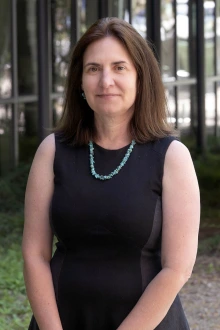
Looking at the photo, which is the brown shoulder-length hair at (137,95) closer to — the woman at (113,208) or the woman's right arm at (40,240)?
the woman at (113,208)

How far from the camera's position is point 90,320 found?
98.8 inches

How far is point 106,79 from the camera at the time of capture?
99.4 inches

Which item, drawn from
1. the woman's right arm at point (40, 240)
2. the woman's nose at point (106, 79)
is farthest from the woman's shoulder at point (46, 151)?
the woman's nose at point (106, 79)

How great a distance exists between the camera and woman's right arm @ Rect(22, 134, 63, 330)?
251cm

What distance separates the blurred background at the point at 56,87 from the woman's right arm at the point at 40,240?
3.06 metres

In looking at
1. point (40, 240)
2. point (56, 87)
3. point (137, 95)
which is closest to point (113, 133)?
point (137, 95)

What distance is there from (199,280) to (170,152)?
5.03 metres

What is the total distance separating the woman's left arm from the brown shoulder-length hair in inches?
6.1

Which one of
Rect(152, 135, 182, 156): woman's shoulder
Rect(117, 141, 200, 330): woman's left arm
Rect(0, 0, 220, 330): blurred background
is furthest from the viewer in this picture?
Rect(0, 0, 220, 330): blurred background

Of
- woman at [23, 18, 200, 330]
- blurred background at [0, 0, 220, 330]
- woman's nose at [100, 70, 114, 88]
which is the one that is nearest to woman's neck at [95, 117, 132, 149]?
woman at [23, 18, 200, 330]

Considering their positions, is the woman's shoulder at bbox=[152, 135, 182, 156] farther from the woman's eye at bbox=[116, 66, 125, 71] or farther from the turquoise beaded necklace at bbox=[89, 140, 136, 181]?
the woman's eye at bbox=[116, 66, 125, 71]

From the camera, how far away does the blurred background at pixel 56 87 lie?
8492 mm

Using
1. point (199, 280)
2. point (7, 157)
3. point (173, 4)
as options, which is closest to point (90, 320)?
point (199, 280)

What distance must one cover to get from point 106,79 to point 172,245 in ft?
1.62
